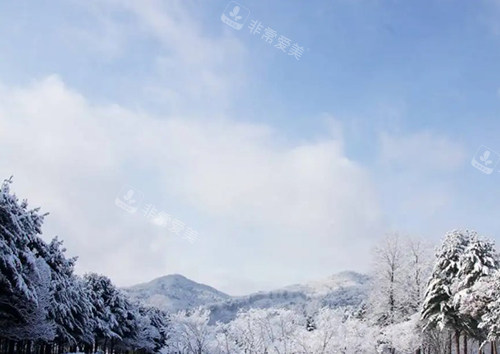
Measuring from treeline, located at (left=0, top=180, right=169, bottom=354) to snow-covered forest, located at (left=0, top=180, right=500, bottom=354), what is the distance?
53 millimetres

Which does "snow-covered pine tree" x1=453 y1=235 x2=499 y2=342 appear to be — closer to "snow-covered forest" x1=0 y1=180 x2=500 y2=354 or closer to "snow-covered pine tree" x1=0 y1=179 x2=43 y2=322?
"snow-covered forest" x1=0 y1=180 x2=500 y2=354

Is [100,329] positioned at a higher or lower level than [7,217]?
lower

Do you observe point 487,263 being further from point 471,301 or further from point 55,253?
point 55,253

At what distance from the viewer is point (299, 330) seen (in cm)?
4312

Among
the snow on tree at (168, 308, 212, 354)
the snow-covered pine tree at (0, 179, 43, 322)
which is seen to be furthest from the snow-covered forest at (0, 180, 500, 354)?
the snow on tree at (168, 308, 212, 354)

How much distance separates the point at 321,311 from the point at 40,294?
956 inches

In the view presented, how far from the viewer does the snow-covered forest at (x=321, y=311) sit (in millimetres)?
22453

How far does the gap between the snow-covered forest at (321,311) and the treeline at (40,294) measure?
5 centimetres

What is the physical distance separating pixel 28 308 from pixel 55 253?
8359 mm

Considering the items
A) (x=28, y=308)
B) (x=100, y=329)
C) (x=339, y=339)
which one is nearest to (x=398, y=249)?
(x=339, y=339)

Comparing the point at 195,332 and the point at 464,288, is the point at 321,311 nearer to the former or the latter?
the point at 464,288

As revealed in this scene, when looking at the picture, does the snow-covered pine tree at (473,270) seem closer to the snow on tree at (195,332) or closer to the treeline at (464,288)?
the treeline at (464,288)

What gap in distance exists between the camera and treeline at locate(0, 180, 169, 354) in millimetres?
20578

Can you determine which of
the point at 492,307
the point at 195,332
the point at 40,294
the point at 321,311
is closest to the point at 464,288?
the point at 492,307
